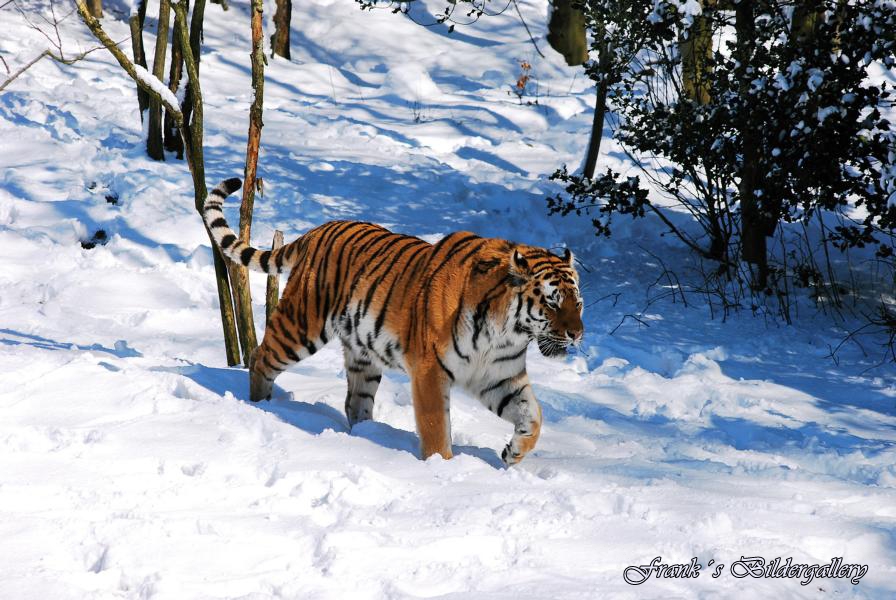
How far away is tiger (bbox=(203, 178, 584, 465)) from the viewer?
12.6ft

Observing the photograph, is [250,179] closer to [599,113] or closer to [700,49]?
[700,49]

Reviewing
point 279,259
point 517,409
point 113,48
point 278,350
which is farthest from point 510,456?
point 113,48

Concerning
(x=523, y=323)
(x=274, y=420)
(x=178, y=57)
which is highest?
(x=178, y=57)

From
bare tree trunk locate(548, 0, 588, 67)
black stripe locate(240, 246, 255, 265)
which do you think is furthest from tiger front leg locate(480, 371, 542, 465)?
bare tree trunk locate(548, 0, 588, 67)

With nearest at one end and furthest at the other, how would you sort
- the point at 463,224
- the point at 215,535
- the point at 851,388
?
1. the point at 215,535
2. the point at 851,388
3. the point at 463,224

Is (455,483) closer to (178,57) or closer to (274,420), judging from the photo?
(274,420)

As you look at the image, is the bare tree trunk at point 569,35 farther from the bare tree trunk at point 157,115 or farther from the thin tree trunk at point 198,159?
the thin tree trunk at point 198,159

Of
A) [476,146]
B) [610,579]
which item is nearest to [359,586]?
[610,579]

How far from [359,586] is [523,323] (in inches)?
59.3

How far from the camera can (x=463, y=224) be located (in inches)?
350

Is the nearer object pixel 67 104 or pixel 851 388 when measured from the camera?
pixel 851 388

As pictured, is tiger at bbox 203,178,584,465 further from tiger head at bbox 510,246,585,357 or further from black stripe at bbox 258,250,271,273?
black stripe at bbox 258,250,271,273

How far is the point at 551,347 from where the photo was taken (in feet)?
12.5

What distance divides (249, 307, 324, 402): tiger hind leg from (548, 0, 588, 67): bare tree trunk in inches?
416
